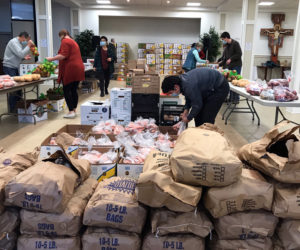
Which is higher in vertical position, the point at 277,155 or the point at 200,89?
the point at 200,89

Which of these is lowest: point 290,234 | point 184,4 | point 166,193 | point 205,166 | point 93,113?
point 290,234

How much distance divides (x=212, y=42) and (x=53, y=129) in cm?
1018

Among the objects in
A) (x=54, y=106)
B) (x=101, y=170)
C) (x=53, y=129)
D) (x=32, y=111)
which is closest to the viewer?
(x=101, y=170)

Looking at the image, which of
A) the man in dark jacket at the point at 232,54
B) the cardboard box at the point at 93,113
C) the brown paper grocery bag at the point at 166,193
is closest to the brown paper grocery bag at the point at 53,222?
the brown paper grocery bag at the point at 166,193

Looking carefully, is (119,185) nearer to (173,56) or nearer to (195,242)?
(195,242)

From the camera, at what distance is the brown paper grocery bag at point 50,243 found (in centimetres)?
181

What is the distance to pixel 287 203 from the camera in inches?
67.2

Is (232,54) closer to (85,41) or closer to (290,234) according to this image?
(290,234)

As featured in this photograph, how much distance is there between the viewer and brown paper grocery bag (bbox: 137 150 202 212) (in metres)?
1.70

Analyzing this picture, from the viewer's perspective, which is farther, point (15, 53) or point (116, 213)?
point (15, 53)

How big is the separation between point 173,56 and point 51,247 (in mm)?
13383

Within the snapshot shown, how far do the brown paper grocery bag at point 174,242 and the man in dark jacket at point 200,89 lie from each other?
1531 mm

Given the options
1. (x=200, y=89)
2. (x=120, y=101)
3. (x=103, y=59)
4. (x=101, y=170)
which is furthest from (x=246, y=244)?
(x=103, y=59)

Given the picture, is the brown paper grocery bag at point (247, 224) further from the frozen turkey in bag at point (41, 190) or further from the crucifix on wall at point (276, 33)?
the crucifix on wall at point (276, 33)
